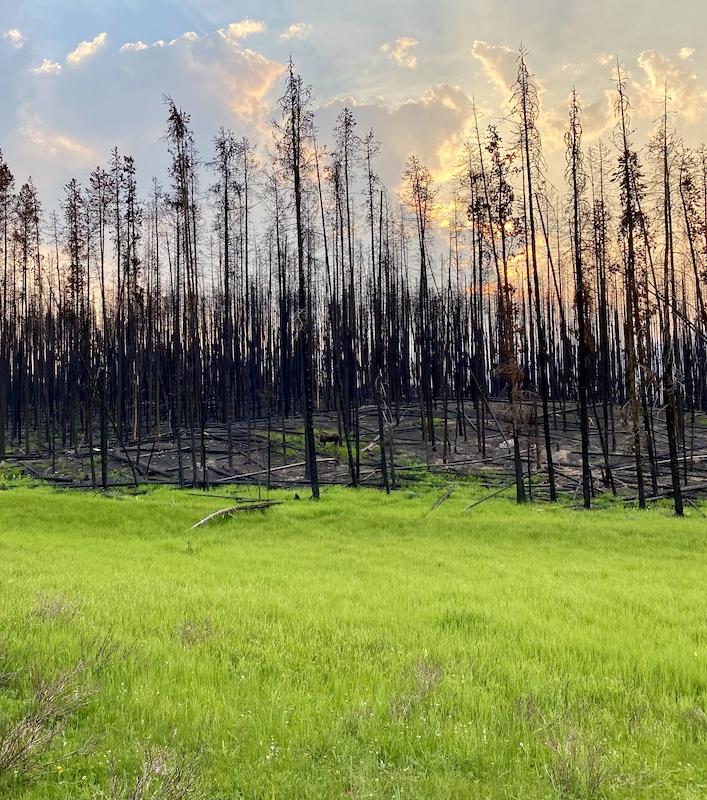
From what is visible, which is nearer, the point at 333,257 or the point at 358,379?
the point at 333,257

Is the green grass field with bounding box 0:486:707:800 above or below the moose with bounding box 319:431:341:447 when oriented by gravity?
below

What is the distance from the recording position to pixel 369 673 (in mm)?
4445

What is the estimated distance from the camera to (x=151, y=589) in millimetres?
7484

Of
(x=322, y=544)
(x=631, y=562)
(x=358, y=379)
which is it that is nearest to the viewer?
(x=631, y=562)

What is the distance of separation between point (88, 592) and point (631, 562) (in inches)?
391

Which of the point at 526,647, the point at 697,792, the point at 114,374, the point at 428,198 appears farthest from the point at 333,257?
the point at 697,792

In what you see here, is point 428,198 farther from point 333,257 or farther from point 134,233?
point 134,233

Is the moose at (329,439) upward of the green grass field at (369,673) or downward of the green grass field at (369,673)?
upward

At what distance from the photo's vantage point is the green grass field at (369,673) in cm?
305

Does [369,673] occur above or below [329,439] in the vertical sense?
below

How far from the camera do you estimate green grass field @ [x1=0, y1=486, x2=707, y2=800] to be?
3049 mm

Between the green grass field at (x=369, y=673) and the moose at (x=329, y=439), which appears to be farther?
the moose at (x=329, y=439)

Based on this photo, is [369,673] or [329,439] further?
[329,439]

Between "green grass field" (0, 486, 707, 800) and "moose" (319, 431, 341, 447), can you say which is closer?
"green grass field" (0, 486, 707, 800)
